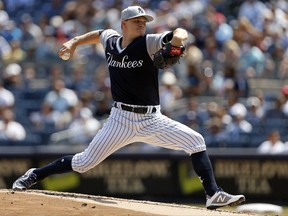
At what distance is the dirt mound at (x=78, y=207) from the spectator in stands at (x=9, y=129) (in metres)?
6.38

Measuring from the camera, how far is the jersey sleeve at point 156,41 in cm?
718

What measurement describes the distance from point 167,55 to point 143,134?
33.4 inches

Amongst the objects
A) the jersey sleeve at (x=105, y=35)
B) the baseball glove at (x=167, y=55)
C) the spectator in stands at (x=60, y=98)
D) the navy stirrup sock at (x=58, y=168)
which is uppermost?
the jersey sleeve at (x=105, y=35)

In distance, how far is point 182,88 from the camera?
49.7 ft

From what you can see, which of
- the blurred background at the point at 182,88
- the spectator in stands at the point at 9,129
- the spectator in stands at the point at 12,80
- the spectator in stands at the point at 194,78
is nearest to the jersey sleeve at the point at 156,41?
the blurred background at the point at 182,88

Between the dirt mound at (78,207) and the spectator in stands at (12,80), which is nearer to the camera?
the dirt mound at (78,207)

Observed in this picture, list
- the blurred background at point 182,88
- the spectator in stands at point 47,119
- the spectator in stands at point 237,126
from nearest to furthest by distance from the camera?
the blurred background at point 182,88 → the spectator in stands at point 237,126 → the spectator in stands at point 47,119

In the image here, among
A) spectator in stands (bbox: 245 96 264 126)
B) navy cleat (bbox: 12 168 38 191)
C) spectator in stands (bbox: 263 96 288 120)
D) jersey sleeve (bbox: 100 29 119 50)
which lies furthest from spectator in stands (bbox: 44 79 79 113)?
jersey sleeve (bbox: 100 29 119 50)

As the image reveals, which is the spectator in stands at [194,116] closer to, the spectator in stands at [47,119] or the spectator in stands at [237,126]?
the spectator in stands at [237,126]

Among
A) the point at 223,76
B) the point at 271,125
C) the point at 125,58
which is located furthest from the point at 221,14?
the point at 125,58

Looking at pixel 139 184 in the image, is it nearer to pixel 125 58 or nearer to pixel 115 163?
pixel 115 163

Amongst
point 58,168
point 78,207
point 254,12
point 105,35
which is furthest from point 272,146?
point 78,207

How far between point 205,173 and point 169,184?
19.3 ft

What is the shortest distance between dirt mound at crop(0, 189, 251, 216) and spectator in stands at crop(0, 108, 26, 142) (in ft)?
20.9
